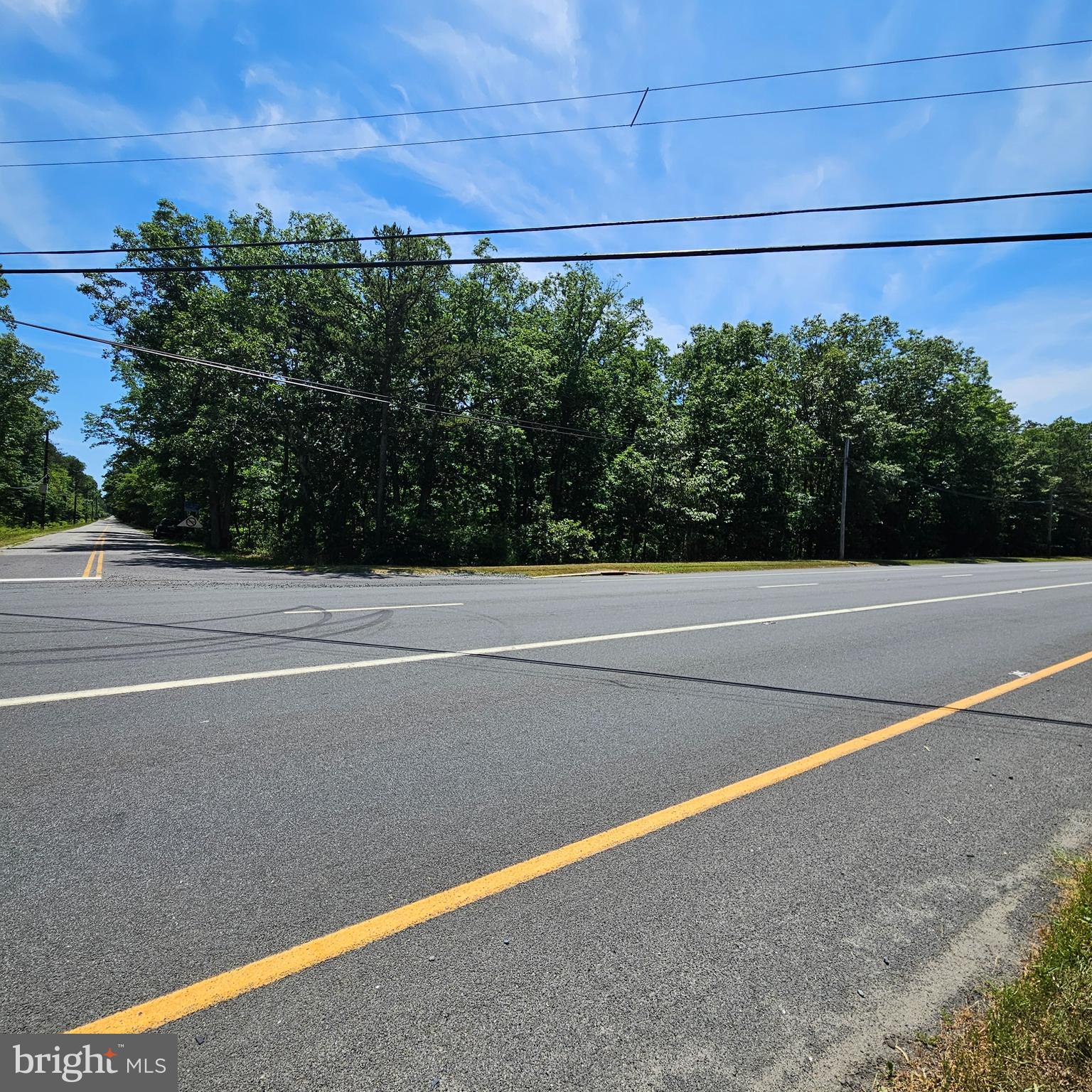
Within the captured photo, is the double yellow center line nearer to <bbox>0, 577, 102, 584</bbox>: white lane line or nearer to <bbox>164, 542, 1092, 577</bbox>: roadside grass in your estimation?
<bbox>0, 577, 102, 584</bbox>: white lane line

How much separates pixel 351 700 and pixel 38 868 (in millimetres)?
2464

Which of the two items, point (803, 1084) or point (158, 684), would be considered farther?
point (158, 684)

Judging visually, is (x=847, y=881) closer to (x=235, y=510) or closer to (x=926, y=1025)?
(x=926, y=1025)

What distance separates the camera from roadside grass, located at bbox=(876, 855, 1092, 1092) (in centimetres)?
182

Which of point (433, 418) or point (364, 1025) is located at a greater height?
point (433, 418)

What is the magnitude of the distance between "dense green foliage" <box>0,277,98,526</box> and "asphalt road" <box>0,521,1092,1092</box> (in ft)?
81.6

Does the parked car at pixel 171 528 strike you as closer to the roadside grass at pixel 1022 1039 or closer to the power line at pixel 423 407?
the power line at pixel 423 407

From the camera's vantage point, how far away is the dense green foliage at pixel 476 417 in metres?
26.0

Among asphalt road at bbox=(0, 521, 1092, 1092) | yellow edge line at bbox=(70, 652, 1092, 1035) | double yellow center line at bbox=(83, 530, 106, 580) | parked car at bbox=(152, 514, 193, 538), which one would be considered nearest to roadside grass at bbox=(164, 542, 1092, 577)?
double yellow center line at bbox=(83, 530, 106, 580)

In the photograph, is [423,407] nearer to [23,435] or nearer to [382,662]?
[382,662]

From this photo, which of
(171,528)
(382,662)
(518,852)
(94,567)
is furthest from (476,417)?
(171,528)

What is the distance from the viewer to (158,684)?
5.38m

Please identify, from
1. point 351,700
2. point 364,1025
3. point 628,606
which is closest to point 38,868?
point 364,1025

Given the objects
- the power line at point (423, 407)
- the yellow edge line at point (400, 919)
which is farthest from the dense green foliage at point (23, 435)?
the yellow edge line at point (400, 919)
